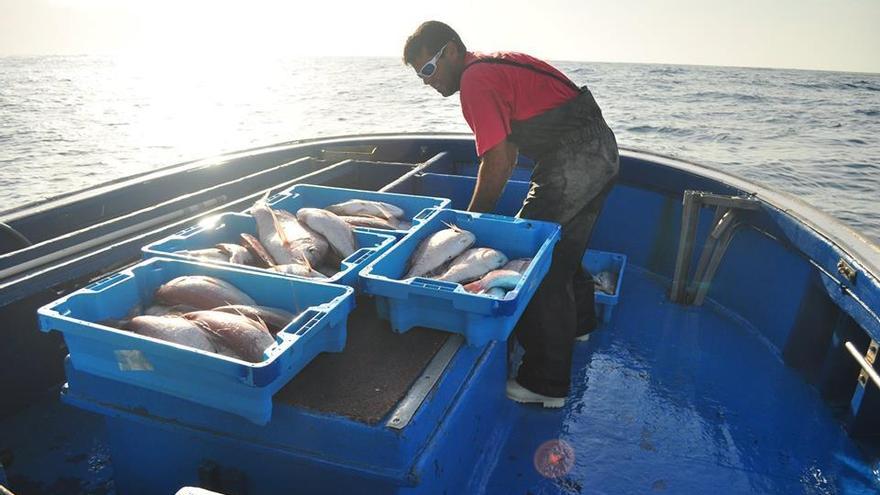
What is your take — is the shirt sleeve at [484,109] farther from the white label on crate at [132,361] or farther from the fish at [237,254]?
the white label on crate at [132,361]

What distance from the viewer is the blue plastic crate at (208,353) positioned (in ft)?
5.60

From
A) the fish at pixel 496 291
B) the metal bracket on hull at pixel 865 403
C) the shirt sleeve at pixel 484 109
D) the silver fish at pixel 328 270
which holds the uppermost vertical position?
the shirt sleeve at pixel 484 109

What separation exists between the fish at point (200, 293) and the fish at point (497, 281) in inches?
38.0

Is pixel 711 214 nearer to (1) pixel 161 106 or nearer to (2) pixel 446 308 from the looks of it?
(2) pixel 446 308

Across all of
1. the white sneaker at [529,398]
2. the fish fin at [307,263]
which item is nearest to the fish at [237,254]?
the fish fin at [307,263]

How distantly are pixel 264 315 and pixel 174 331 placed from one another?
327 millimetres

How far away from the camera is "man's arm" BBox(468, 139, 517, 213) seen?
3.11 meters

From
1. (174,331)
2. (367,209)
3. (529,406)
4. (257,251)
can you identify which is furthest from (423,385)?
(529,406)

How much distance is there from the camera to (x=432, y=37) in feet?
10.8

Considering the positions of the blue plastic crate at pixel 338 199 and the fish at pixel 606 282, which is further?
the fish at pixel 606 282

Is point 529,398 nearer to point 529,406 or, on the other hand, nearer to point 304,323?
point 529,406

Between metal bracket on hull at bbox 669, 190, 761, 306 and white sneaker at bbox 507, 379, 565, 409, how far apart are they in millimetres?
1964

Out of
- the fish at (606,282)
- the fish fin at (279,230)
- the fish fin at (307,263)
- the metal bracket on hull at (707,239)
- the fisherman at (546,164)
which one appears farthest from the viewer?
the fish at (606,282)

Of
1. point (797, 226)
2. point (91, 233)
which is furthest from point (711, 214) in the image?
point (91, 233)
